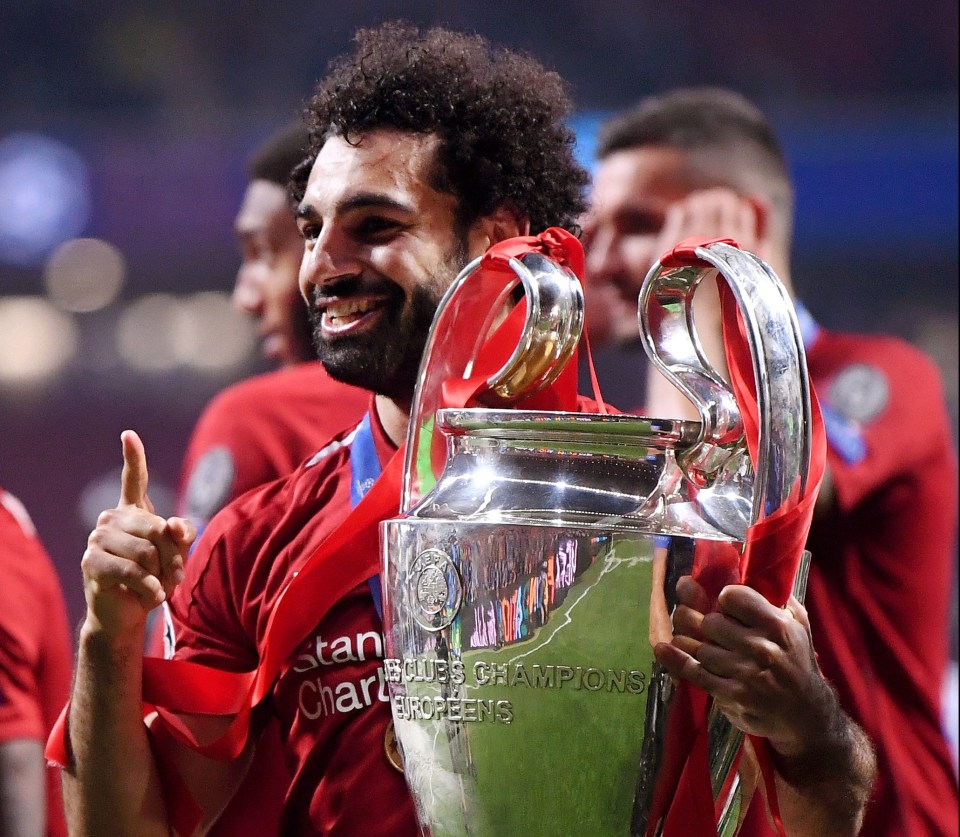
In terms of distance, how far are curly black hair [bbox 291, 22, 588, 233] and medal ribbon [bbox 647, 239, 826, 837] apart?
462mm

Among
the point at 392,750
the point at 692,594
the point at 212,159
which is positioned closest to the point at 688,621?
the point at 692,594

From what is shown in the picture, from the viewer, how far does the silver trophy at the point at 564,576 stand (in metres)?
1.24

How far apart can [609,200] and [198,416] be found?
3.18 feet

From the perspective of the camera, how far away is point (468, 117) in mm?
1784

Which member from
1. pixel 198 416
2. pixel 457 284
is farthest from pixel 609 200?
pixel 457 284

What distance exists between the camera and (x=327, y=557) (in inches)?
62.0

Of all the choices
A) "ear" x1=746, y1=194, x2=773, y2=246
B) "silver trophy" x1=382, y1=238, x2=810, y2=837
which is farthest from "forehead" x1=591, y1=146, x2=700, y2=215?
"silver trophy" x1=382, y1=238, x2=810, y2=837

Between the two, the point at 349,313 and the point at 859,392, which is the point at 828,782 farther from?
the point at 859,392

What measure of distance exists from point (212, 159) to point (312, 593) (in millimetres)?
1739

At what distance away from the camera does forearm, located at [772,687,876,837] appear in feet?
4.34

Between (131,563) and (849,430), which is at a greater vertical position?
(849,430)

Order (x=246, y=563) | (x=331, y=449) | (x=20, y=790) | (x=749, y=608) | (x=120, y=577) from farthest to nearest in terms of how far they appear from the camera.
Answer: (x=20, y=790), (x=331, y=449), (x=246, y=563), (x=120, y=577), (x=749, y=608)

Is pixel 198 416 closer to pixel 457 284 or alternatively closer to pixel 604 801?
pixel 457 284

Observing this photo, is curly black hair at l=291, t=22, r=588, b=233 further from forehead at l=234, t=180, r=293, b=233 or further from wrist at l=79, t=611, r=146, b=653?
forehead at l=234, t=180, r=293, b=233
